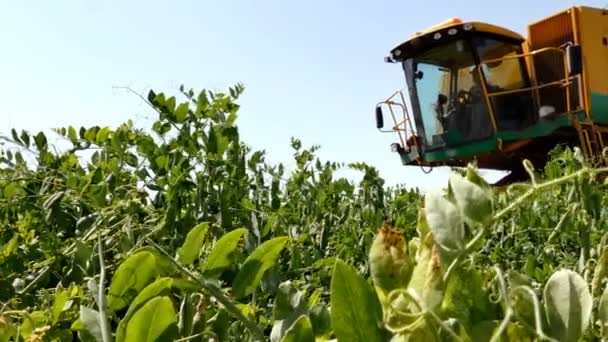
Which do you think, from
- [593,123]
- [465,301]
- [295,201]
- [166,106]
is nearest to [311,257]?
[166,106]

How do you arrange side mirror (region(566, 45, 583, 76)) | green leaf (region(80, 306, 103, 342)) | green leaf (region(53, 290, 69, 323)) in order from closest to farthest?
green leaf (region(80, 306, 103, 342)) → green leaf (region(53, 290, 69, 323)) → side mirror (region(566, 45, 583, 76))

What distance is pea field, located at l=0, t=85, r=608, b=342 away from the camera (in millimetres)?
378

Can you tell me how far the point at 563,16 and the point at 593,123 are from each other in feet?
4.97

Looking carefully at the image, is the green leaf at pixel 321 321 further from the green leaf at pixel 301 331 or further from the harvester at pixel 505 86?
the harvester at pixel 505 86

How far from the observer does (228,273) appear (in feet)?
2.58

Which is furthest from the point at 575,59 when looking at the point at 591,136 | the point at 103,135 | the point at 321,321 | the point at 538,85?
the point at 321,321

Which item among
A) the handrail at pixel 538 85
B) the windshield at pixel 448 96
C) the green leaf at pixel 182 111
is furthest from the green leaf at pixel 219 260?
the windshield at pixel 448 96

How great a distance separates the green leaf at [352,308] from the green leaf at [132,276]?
17 centimetres

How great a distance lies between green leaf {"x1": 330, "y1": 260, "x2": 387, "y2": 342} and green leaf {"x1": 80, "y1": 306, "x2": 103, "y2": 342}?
0.15 meters

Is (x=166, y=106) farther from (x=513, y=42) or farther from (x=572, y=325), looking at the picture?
(x=513, y=42)

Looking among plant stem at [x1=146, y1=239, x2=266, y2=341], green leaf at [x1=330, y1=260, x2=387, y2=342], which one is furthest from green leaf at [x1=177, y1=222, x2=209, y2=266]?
green leaf at [x1=330, y1=260, x2=387, y2=342]

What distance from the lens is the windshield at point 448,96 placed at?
9.49 metres

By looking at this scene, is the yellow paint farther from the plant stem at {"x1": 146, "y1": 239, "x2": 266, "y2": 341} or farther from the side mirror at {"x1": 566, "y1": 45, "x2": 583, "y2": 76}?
the plant stem at {"x1": 146, "y1": 239, "x2": 266, "y2": 341}

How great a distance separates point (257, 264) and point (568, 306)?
242mm
